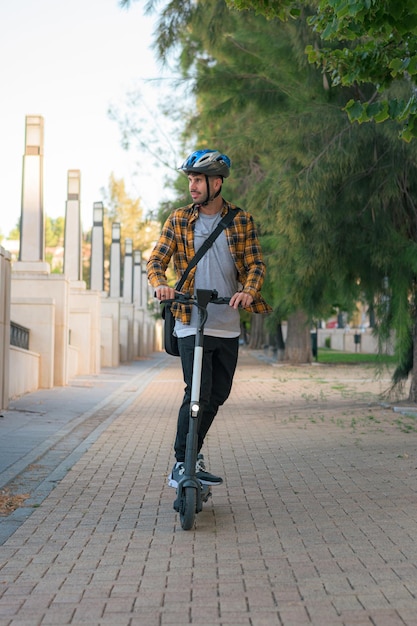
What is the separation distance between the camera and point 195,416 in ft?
19.6

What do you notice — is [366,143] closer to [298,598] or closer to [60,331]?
[298,598]

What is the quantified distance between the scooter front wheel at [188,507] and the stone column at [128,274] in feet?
138

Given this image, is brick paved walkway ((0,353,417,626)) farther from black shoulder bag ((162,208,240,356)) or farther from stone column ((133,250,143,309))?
stone column ((133,250,143,309))

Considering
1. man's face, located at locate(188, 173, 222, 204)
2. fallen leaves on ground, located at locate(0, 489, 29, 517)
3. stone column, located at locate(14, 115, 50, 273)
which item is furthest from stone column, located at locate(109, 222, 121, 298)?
man's face, located at locate(188, 173, 222, 204)

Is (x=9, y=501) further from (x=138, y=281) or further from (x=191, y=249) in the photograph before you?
(x=138, y=281)

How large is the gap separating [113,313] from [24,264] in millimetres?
14309

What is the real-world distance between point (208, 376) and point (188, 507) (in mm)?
845

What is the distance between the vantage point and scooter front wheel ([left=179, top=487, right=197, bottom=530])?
18.8 ft

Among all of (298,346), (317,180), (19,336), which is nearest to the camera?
(317,180)

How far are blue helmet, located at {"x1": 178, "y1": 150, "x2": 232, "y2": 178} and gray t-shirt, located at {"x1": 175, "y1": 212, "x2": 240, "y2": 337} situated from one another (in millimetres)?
358

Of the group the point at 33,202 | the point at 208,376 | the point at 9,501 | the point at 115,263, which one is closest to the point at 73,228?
the point at 33,202

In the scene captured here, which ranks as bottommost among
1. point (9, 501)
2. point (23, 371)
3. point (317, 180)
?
point (9, 501)

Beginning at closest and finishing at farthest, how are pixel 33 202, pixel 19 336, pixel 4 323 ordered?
pixel 4 323
pixel 19 336
pixel 33 202

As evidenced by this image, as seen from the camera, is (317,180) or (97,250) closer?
(317,180)
